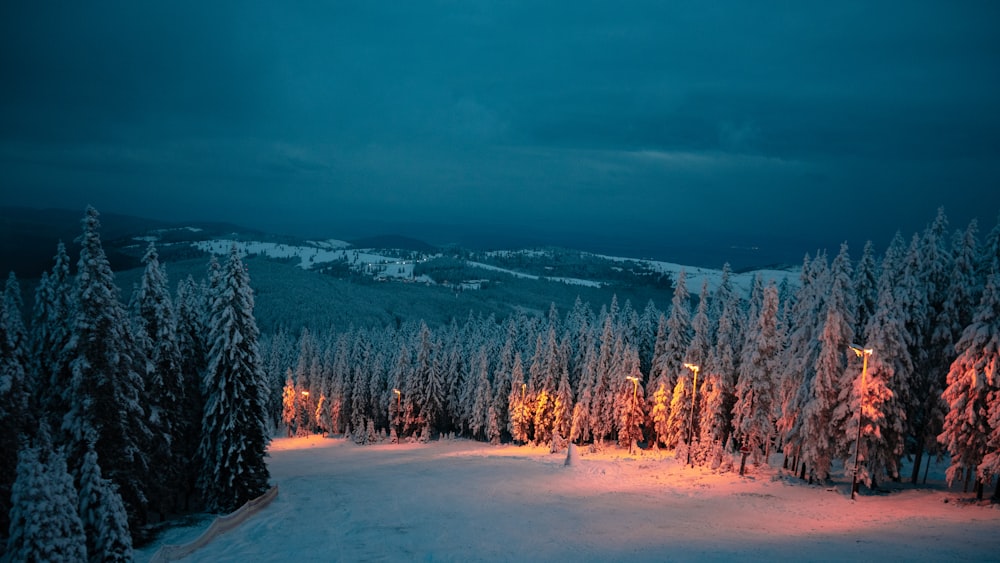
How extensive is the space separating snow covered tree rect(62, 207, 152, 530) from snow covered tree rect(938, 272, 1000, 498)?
1215 inches

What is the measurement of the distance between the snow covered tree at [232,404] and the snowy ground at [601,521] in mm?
2157

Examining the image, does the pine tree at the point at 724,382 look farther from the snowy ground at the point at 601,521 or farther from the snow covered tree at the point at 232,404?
the snow covered tree at the point at 232,404

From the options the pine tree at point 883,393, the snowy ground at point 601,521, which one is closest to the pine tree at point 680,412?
the snowy ground at point 601,521

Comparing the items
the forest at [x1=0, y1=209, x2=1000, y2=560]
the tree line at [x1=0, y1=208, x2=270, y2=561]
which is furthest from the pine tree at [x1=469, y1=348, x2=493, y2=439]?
the tree line at [x1=0, y1=208, x2=270, y2=561]

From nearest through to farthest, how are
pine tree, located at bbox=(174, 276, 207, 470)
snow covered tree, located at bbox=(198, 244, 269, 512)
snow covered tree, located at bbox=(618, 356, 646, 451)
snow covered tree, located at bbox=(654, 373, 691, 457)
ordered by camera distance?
snow covered tree, located at bbox=(198, 244, 269, 512) < pine tree, located at bbox=(174, 276, 207, 470) < snow covered tree, located at bbox=(654, 373, 691, 457) < snow covered tree, located at bbox=(618, 356, 646, 451)

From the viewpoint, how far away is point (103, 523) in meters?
17.1

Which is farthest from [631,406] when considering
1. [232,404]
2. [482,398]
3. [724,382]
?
[232,404]

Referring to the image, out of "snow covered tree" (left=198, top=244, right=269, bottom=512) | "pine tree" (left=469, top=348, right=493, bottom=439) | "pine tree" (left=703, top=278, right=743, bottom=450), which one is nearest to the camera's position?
"snow covered tree" (left=198, top=244, right=269, bottom=512)

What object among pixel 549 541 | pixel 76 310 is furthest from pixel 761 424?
pixel 76 310

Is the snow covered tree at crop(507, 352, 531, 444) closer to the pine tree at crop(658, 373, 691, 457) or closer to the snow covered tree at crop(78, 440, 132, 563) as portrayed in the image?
the pine tree at crop(658, 373, 691, 457)

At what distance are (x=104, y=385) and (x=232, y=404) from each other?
20.2 feet

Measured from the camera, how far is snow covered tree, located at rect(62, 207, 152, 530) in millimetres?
21453

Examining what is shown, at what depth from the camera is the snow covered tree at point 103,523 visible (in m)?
16.9

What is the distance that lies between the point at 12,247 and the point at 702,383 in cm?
9657
